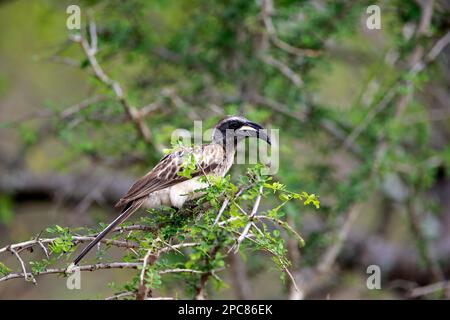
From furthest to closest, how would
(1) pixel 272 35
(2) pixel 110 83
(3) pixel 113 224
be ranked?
(1) pixel 272 35 → (2) pixel 110 83 → (3) pixel 113 224

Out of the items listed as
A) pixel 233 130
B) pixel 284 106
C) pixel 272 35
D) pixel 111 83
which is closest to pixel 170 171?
pixel 233 130

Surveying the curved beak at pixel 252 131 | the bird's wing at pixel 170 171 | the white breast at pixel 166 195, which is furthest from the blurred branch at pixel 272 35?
the white breast at pixel 166 195

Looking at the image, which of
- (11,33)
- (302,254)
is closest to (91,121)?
(302,254)

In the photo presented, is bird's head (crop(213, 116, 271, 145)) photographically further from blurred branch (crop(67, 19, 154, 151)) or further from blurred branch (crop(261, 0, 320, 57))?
blurred branch (crop(261, 0, 320, 57))

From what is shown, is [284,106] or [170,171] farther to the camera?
Answer: [284,106]

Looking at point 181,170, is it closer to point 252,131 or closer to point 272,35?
point 252,131

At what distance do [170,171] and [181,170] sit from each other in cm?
11

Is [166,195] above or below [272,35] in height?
below

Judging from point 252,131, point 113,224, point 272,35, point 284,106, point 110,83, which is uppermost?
point 272,35

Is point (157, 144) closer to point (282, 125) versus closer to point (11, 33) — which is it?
point (282, 125)

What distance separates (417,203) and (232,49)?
2.90 metres

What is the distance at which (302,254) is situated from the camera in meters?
7.91

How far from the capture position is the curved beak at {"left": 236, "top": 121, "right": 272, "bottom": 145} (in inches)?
220

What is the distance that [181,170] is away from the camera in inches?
206
